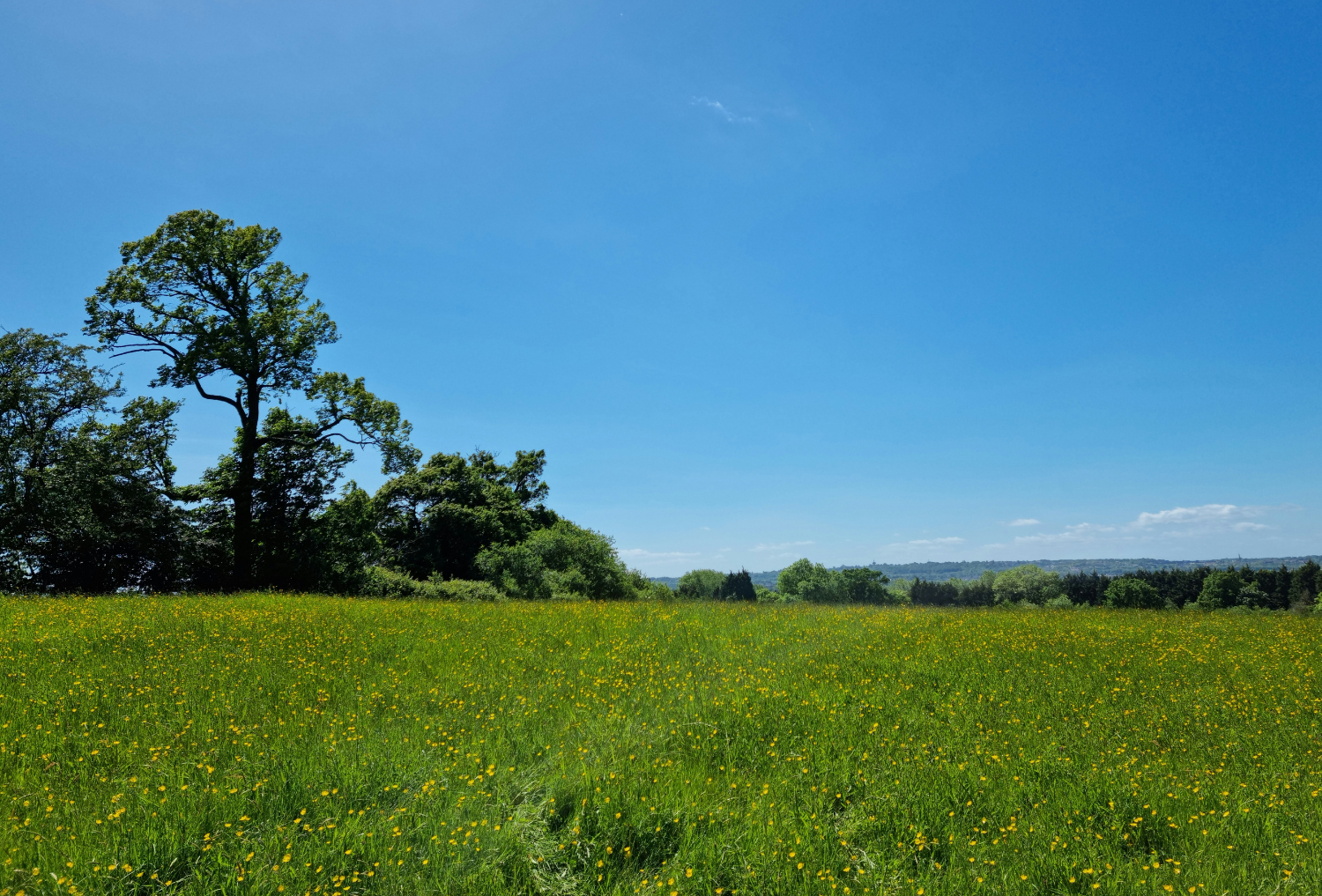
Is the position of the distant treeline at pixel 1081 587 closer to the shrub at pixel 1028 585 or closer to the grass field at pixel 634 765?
the shrub at pixel 1028 585

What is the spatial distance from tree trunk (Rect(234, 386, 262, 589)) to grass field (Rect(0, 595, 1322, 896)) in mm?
13934

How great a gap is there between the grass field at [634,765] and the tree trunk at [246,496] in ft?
45.7

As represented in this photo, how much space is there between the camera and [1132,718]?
911 cm

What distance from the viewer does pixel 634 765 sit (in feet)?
22.2

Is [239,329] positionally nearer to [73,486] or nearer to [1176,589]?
[73,486]

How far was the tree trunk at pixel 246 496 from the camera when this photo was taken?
26.0 meters

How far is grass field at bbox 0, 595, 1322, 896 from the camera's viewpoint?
4973 millimetres

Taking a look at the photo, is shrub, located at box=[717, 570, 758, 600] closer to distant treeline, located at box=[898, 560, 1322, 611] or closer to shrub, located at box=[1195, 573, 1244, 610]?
distant treeline, located at box=[898, 560, 1322, 611]

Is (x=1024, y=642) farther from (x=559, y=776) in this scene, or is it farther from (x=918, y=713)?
(x=559, y=776)

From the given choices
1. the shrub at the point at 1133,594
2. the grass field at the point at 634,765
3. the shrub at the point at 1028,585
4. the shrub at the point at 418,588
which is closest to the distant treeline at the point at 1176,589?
the shrub at the point at 1133,594

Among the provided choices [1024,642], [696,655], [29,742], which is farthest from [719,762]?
[1024,642]

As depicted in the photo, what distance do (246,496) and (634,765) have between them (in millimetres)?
25780

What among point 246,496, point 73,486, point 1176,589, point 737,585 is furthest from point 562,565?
point 1176,589

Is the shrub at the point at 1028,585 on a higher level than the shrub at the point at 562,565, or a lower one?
lower
